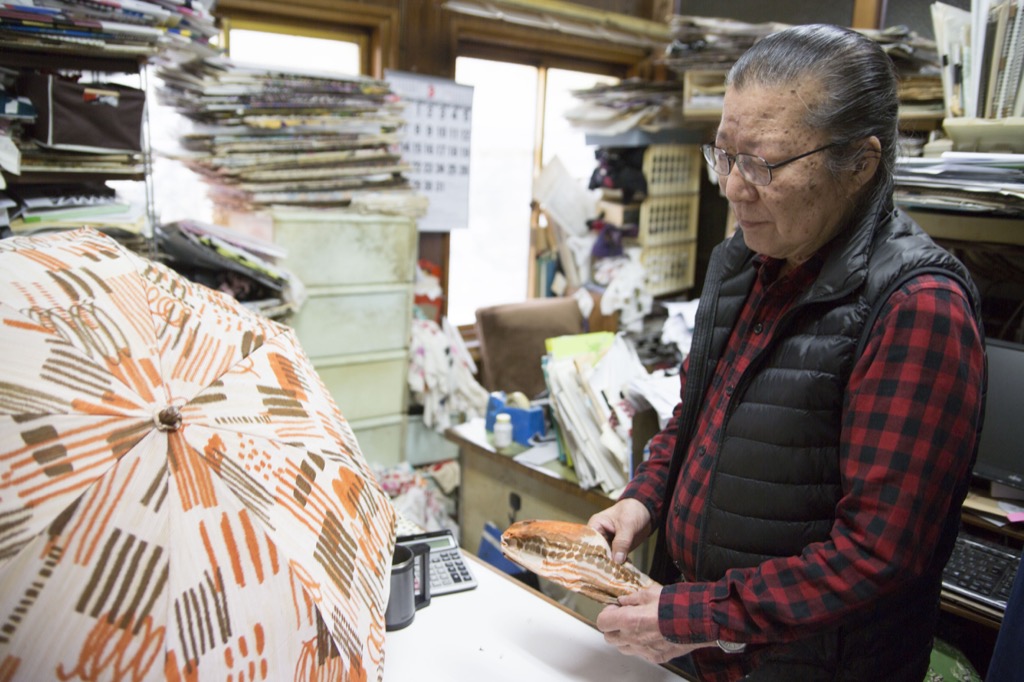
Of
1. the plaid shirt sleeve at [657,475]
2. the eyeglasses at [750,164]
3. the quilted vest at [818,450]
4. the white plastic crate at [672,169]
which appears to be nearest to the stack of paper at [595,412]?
the plaid shirt sleeve at [657,475]

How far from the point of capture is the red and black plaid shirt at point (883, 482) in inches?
37.0

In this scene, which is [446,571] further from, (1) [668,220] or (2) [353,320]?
(1) [668,220]

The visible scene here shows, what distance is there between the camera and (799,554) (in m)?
1.10

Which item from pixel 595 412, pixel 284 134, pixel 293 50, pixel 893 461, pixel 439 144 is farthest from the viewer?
pixel 439 144

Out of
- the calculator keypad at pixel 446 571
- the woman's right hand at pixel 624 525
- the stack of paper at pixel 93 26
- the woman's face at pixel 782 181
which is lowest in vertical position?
the calculator keypad at pixel 446 571

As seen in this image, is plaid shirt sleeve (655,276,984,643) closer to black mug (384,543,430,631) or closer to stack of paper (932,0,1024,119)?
black mug (384,543,430,631)

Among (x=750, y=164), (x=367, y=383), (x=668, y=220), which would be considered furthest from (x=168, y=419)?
(x=668, y=220)

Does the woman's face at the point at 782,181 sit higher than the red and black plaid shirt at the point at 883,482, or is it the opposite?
the woman's face at the point at 782,181

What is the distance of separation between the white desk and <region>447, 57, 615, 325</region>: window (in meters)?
2.54

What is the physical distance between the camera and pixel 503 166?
12.9ft

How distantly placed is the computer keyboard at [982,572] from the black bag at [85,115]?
2058mm

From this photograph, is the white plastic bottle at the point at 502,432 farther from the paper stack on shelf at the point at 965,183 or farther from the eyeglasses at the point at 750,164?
the eyeglasses at the point at 750,164

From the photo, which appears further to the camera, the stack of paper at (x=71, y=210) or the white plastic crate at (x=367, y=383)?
the white plastic crate at (x=367, y=383)

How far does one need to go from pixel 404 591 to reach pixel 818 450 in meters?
0.65
